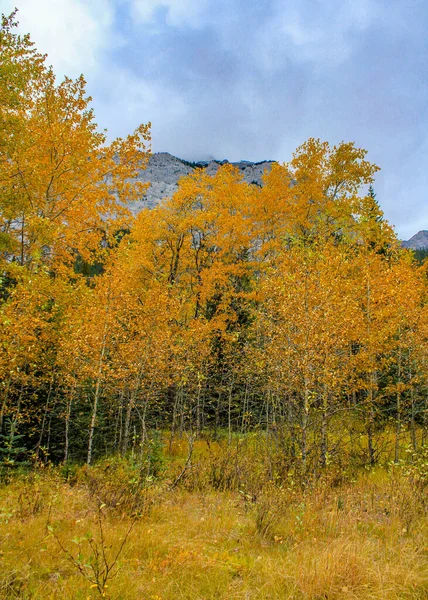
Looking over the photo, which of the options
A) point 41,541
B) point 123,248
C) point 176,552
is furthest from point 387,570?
point 123,248

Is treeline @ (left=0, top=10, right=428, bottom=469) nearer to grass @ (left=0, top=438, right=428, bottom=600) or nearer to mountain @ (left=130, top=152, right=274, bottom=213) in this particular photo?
grass @ (left=0, top=438, right=428, bottom=600)

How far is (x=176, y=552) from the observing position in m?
3.89

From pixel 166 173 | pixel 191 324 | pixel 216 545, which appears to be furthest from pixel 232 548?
pixel 166 173

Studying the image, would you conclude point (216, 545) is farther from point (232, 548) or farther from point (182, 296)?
point (182, 296)

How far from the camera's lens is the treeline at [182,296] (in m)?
8.22

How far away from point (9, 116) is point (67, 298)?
520 centimetres

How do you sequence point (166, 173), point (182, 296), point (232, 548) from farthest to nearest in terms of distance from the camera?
point (166, 173) < point (182, 296) < point (232, 548)

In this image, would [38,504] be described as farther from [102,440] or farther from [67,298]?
[102,440]

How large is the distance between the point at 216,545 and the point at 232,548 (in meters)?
0.30

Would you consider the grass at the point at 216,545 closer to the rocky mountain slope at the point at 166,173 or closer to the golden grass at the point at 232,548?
the golden grass at the point at 232,548

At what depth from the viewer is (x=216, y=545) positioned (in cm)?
434

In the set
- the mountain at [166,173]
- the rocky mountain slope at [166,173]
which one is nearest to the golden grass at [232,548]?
the rocky mountain slope at [166,173]

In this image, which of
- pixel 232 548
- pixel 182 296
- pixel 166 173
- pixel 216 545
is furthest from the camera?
pixel 166 173

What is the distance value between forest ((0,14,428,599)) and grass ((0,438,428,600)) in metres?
0.08
